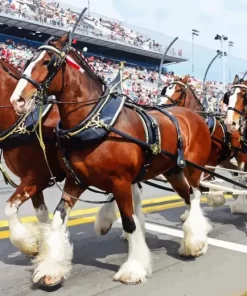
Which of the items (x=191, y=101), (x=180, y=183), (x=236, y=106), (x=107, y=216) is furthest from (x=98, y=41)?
(x=107, y=216)

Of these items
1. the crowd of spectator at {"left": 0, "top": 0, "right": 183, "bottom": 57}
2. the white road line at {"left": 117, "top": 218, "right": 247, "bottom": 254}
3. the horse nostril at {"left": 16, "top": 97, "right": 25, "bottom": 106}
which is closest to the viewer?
the horse nostril at {"left": 16, "top": 97, "right": 25, "bottom": 106}

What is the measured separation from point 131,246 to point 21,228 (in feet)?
3.56

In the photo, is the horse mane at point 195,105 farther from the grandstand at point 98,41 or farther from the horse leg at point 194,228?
the grandstand at point 98,41

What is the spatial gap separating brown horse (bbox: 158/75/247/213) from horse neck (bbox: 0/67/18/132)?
306cm

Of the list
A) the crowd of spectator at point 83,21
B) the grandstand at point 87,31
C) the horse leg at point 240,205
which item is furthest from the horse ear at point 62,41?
the crowd of spectator at point 83,21

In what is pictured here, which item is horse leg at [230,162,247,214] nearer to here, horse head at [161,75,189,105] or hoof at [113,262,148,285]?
horse head at [161,75,189,105]

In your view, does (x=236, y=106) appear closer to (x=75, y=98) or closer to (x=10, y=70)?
(x=75, y=98)

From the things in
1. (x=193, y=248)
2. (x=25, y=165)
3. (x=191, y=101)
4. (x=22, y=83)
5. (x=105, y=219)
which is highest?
(x=22, y=83)

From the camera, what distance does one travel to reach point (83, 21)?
3662 centimetres

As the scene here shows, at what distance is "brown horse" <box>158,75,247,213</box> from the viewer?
6934 millimetres

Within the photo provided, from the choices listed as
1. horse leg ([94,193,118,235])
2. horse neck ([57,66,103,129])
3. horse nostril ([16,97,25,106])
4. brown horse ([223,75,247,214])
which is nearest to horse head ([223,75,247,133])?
brown horse ([223,75,247,214])

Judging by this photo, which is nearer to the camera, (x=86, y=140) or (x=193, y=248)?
(x=86, y=140)

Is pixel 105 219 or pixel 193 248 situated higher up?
pixel 105 219

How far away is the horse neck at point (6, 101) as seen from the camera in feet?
15.1
